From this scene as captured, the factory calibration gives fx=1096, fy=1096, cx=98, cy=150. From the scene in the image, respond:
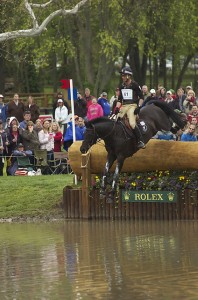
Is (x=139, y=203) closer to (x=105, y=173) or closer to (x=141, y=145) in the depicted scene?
(x=105, y=173)

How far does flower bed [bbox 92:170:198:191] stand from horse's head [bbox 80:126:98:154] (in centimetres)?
136

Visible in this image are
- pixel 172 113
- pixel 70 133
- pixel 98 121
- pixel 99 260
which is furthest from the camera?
pixel 70 133

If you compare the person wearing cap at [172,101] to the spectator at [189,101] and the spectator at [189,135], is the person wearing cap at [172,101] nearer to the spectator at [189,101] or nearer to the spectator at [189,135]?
the spectator at [189,101]

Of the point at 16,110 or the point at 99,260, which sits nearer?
the point at 99,260

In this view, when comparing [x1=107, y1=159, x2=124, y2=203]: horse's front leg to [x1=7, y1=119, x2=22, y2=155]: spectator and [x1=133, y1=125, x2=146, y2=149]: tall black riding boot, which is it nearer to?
[x1=133, y1=125, x2=146, y2=149]: tall black riding boot

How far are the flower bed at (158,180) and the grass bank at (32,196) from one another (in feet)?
4.36

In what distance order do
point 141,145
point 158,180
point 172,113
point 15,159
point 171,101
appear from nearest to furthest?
point 141,145 → point 158,180 → point 172,113 → point 15,159 → point 171,101

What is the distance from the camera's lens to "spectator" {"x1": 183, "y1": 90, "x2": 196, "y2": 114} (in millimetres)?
34938

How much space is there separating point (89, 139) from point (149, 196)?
1.89m

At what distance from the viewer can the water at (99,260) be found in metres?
15.0

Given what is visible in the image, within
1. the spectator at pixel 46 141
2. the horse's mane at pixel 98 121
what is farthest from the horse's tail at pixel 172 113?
the spectator at pixel 46 141

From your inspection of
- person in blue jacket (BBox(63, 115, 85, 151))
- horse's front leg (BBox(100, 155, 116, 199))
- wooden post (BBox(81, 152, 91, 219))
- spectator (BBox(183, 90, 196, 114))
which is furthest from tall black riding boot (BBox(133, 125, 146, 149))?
spectator (BBox(183, 90, 196, 114))

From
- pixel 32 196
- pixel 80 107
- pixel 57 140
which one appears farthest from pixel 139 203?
A: pixel 80 107

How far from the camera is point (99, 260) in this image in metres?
18.1
